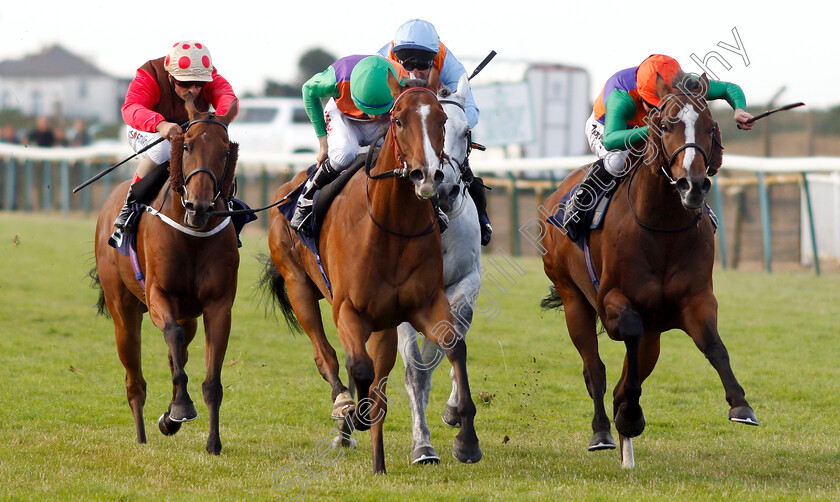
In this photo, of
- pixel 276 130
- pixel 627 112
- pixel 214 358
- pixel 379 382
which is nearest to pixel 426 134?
pixel 379 382

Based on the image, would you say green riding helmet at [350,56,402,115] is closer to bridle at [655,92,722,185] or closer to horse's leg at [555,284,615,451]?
bridle at [655,92,722,185]

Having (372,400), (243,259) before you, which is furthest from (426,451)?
(243,259)

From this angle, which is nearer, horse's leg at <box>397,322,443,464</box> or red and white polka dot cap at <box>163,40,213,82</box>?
horse's leg at <box>397,322,443,464</box>

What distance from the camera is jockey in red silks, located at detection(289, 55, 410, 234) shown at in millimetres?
5652

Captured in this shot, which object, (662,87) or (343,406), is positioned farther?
(343,406)

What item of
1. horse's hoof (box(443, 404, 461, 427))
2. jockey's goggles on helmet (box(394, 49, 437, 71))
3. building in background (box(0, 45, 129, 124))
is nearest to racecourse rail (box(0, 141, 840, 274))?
horse's hoof (box(443, 404, 461, 427))

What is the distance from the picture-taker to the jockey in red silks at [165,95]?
6.23 metres

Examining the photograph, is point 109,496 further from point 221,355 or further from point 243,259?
point 243,259

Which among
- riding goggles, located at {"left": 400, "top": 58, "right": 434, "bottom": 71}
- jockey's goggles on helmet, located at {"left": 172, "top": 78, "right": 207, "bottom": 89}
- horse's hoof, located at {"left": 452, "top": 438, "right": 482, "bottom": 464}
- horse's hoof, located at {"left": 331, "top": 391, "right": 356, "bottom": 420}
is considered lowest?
horse's hoof, located at {"left": 452, "top": 438, "right": 482, "bottom": 464}

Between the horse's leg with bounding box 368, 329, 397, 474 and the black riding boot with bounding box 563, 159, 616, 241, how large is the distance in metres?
1.29

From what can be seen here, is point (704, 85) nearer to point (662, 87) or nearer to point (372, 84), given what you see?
point (662, 87)

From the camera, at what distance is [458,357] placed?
5.05 metres

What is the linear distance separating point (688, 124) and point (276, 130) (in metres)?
22.8

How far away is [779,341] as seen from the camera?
10094 millimetres
